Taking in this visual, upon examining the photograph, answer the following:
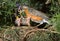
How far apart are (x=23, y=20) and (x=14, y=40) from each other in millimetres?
331

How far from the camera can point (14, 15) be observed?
2.30m

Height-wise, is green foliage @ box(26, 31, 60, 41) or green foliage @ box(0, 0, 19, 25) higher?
green foliage @ box(0, 0, 19, 25)

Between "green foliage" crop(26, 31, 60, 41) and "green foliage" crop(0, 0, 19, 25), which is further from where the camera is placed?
"green foliage" crop(0, 0, 19, 25)

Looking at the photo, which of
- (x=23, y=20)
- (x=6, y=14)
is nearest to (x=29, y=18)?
(x=23, y=20)

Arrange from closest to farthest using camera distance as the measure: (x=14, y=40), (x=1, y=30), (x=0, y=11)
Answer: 1. (x=14, y=40)
2. (x=1, y=30)
3. (x=0, y=11)

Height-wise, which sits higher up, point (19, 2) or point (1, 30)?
point (19, 2)

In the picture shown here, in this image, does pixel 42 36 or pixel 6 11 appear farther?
pixel 6 11

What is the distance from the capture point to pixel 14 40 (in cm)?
195

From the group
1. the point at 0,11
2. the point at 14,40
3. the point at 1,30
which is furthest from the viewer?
the point at 0,11

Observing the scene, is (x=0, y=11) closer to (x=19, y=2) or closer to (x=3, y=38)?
(x=19, y=2)

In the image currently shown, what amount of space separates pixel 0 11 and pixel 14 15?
0.14m

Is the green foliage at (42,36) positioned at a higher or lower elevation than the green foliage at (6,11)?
lower

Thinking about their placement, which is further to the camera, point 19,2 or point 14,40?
point 19,2

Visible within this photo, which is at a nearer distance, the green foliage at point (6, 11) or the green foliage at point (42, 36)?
the green foliage at point (42, 36)
